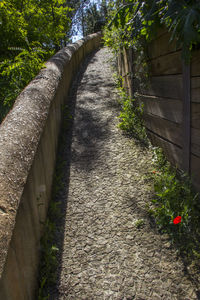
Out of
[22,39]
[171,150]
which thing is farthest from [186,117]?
[22,39]

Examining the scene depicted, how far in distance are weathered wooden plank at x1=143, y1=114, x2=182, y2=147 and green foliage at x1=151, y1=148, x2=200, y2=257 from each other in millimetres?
414

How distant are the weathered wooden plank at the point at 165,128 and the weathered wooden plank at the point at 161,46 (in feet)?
2.71

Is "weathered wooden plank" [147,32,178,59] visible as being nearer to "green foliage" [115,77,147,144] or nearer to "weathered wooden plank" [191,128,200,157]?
"weathered wooden plank" [191,128,200,157]

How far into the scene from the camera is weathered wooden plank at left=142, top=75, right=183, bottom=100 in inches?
105

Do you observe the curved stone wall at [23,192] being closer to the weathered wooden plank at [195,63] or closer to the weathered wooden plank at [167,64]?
the weathered wooden plank at [167,64]

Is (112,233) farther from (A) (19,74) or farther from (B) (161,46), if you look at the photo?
(A) (19,74)

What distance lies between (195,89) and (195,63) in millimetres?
237

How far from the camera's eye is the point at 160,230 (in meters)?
2.55

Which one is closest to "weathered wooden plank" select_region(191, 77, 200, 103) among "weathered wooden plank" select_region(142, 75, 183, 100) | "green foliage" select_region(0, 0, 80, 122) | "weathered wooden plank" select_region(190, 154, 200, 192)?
"weathered wooden plank" select_region(142, 75, 183, 100)

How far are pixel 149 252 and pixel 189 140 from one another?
1211mm

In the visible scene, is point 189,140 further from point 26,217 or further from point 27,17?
point 27,17

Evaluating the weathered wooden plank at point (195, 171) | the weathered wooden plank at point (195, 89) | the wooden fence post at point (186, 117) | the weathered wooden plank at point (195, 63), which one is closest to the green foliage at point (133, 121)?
the wooden fence post at point (186, 117)

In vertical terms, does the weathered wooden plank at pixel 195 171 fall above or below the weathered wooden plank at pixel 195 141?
below

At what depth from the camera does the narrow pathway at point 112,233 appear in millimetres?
2102
